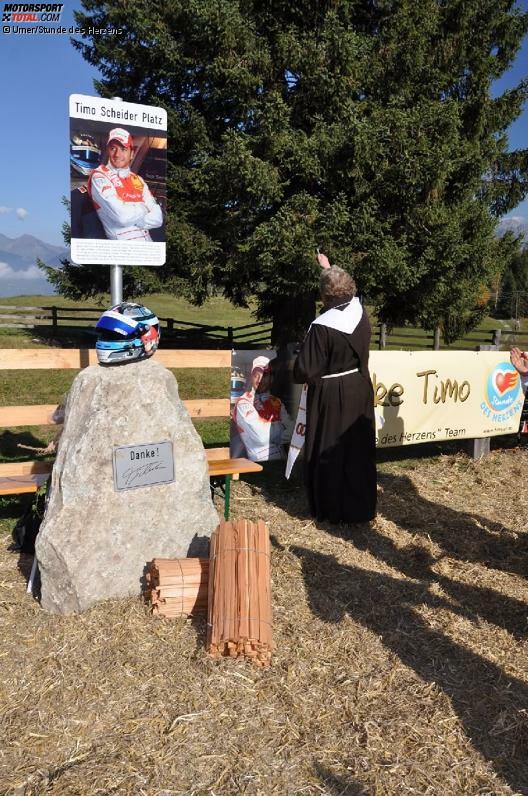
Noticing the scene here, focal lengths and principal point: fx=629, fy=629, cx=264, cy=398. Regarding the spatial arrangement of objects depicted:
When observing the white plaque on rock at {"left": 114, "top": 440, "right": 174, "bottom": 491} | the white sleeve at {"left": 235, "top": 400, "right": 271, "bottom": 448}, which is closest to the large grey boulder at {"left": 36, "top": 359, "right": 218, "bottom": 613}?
the white plaque on rock at {"left": 114, "top": 440, "right": 174, "bottom": 491}

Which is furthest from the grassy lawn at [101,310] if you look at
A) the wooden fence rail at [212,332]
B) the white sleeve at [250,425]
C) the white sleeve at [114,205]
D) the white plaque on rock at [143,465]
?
the white plaque on rock at [143,465]

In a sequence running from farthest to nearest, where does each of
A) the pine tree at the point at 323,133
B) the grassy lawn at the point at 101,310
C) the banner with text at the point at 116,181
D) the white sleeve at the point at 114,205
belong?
1. the grassy lawn at the point at 101,310
2. the pine tree at the point at 323,133
3. the white sleeve at the point at 114,205
4. the banner with text at the point at 116,181

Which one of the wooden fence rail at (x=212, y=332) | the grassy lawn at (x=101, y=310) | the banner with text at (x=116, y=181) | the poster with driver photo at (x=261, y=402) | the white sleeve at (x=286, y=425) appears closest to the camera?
the banner with text at (x=116, y=181)

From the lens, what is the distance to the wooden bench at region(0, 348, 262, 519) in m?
4.96

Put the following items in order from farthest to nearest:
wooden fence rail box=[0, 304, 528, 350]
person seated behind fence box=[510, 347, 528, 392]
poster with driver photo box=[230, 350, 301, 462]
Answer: wooden fence rail box=[0, 304, 528, 350], poster with driver photo box=[230, 350, 301, 462], person seated behind fence box=[510, 347, 528, 392]

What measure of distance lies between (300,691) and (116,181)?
3.89 meters

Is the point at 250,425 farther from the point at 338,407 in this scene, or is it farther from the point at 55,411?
the point at 55,411

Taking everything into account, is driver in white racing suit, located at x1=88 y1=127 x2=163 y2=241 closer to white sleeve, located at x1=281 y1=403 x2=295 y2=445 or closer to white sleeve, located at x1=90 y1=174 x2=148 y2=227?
white sleeve, located at x1=90 y1=174 x2=148 y2=227

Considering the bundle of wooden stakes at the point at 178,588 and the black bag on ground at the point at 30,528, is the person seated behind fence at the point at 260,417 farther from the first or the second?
the bundle of wooden stakes at the point at 178,588

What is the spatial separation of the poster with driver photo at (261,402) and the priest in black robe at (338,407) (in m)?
0.82

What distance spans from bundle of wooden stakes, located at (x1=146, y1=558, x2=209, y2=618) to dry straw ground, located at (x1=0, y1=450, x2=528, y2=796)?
0.10 metres

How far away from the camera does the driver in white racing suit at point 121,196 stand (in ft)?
16.0

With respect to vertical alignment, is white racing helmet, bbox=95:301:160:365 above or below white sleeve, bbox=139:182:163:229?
below

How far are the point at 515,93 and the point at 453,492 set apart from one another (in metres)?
8.37
